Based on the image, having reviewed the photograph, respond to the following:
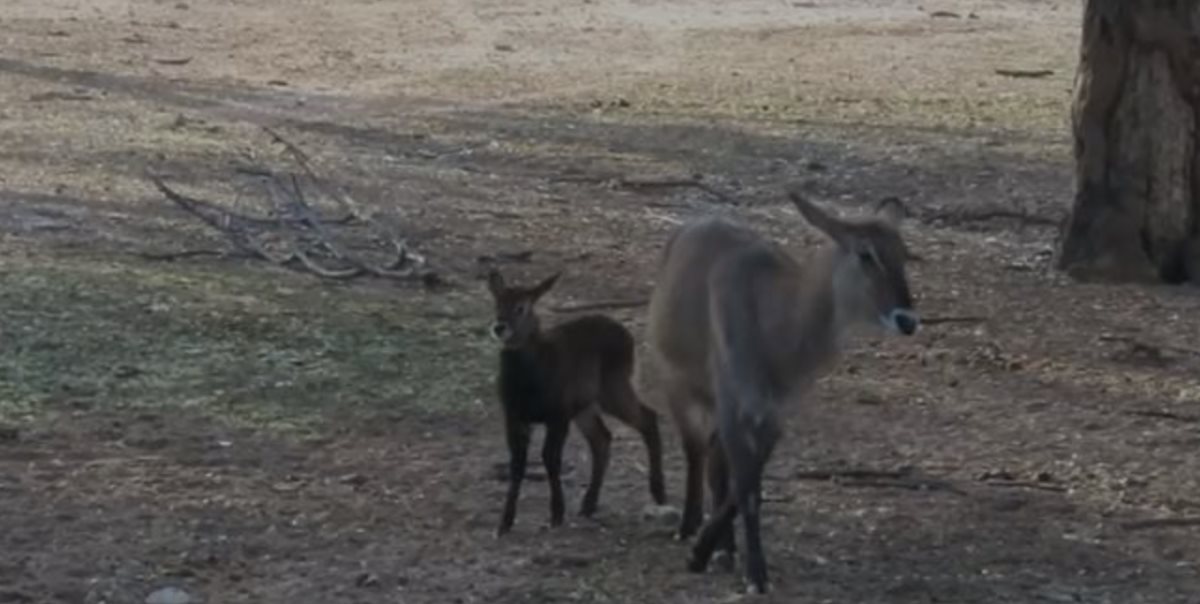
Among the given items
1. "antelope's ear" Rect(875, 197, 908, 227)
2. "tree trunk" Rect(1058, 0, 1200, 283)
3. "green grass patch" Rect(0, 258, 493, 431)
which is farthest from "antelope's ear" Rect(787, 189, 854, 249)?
"tree trunk" Rect(1058, 0, 1200, 283)

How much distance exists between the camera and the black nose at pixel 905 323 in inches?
268

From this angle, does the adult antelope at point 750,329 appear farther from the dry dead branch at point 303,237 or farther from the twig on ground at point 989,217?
the twig on ground at point 989,217

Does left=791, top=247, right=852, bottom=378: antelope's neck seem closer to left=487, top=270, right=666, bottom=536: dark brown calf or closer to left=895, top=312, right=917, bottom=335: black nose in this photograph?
left=895, top=312, right=917, bottom=335: black nose

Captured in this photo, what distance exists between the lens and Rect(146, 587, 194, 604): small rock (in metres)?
7.05

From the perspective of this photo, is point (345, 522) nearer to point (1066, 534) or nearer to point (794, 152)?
point (1066, 534)

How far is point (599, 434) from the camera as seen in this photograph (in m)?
8.08

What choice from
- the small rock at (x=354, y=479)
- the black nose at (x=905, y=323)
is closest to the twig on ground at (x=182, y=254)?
the small rock at (x=354, y=479)

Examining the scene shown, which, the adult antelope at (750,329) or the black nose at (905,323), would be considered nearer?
the black nose at (905,323)

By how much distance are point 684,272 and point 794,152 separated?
8801 mm

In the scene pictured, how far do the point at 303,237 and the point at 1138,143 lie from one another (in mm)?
3620

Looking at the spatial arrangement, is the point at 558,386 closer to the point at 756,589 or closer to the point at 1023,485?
the point at 756,589

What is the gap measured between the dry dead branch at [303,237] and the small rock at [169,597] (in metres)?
4.48

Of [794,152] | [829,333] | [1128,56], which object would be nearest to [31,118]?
[794,152]

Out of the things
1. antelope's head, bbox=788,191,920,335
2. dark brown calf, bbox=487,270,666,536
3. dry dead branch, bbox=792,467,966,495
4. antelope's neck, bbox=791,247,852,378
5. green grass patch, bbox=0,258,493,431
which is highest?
antelope's head, bbox=788,191,920,335
